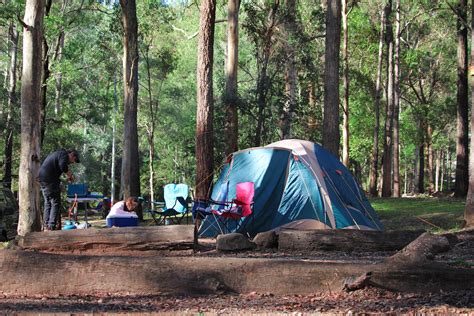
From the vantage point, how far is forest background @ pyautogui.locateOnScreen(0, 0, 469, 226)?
77.3 ft

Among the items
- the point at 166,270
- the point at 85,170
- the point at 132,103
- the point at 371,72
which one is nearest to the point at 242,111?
the point at 132,103

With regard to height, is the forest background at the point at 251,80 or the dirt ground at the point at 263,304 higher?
the forest background at the point at 251,80

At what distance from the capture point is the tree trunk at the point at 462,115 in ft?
74.2

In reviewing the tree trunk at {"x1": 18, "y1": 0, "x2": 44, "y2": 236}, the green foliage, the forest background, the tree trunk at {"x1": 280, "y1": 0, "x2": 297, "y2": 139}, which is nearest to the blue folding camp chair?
the tree trunk at {"x1": 18, "y1": 0, "x2": 44, "y2": 236}

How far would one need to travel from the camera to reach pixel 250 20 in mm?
24797

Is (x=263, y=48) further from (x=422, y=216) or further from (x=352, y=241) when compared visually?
(x=352, y=241)

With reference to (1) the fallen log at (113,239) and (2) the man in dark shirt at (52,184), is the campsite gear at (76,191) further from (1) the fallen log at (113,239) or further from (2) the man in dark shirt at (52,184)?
(1) the fallen log at (113,239)

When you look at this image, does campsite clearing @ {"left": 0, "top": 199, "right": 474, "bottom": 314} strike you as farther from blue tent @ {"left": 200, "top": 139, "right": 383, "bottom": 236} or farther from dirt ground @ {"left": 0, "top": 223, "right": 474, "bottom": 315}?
blue tent @ {"left": 200, "top": 139, "right": 383, "bottom": 236}

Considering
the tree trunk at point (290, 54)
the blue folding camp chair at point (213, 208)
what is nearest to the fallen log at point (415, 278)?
the blue folding camp chair at point (213, 208)

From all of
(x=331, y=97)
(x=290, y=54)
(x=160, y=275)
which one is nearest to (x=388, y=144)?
(x=290, y=54)

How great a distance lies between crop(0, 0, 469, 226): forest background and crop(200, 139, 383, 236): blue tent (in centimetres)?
335

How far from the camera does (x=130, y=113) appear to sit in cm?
1836

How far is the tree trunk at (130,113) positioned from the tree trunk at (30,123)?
8.34 m

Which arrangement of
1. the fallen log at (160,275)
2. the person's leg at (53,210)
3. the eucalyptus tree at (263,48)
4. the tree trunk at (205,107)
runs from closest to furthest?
the fallen log at (160,275) < the person's leg at (53,210) < the tree trunk at (205,107) < the eucalyptus tree at (263,48)
